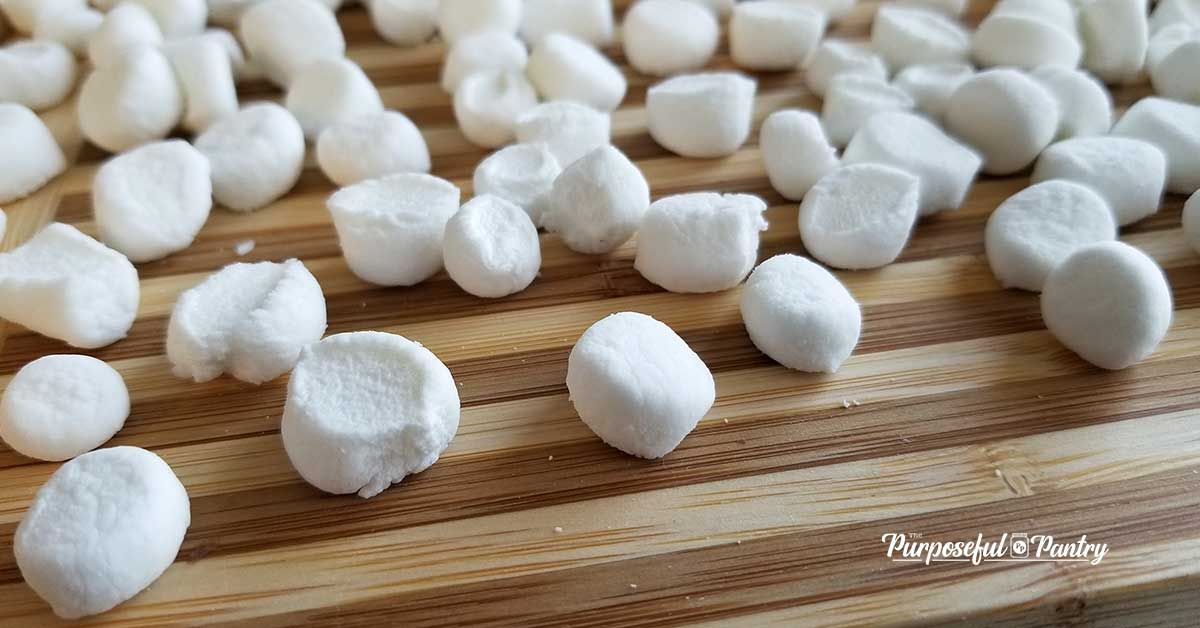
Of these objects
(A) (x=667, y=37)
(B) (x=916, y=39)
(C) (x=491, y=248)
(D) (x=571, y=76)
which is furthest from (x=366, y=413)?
(B) (x=916, y=39)

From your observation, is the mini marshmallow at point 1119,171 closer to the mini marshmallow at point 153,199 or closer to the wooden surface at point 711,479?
the wooden surface at point 711,479

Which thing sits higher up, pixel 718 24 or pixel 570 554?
pixel 718 24

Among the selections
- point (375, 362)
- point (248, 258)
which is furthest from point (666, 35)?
point (375, 362)

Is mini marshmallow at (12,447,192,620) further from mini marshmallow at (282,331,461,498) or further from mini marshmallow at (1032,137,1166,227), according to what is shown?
mini marshmallow at (1032,137,1166,227)

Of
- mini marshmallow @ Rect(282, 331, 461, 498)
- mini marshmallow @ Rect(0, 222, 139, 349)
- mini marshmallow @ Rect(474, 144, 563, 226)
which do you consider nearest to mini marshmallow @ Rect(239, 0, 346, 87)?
mini marshmallow @ Rect(474, 144, 563, 226)

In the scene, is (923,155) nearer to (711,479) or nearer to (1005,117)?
(1005,117)

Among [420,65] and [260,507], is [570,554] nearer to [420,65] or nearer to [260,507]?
[260,507]
